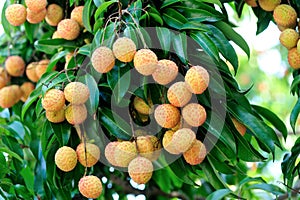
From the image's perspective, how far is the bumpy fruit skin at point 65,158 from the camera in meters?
1.29

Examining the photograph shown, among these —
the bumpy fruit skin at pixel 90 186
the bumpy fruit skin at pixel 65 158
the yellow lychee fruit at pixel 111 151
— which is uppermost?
the yellow lychee fruit at pixel 111 151

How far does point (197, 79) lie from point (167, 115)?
92mm

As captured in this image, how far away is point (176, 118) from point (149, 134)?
0.12 m

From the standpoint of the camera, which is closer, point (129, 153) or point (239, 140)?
point (129, 153)

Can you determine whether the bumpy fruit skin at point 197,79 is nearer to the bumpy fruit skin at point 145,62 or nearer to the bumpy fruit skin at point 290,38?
the bumpy fruit skin at point 145,62

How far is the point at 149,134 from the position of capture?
1.33 metres

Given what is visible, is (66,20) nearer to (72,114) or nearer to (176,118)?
(72,114)

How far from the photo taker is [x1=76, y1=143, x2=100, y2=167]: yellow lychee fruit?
1298 millimetres

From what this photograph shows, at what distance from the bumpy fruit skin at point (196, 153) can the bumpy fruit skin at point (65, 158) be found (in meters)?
0.24

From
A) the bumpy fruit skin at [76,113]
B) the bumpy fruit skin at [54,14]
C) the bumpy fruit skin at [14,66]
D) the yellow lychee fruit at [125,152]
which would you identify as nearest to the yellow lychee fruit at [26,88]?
the bumpy fruit skin at [14,66]

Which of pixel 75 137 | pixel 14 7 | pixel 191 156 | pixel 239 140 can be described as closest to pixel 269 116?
pixel 239 140

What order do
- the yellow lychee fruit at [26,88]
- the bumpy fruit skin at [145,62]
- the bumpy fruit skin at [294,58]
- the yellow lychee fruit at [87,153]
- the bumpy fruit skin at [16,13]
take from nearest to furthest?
the bumpy fruit skin at [145,62], the yellow lychee fruit at [87,153], the bumpy fruit skin at [294,58], the bumpy fruit skin at [16,13], the yellow lychee fruit at [26,88]

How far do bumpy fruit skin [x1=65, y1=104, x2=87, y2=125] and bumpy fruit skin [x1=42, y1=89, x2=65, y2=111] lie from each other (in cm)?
2

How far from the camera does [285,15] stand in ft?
4.79
